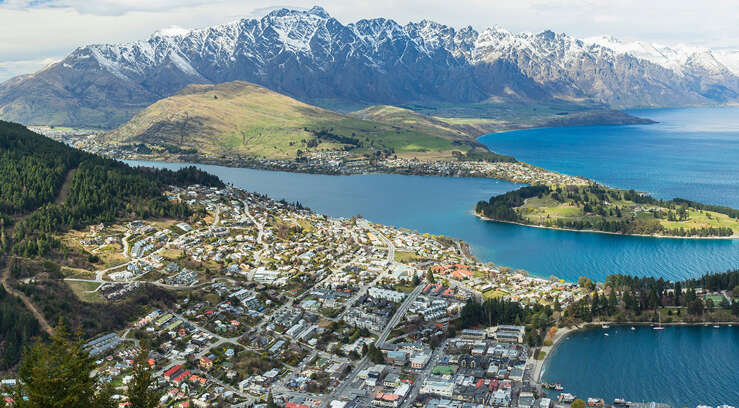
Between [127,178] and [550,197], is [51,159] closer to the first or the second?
[127,178]

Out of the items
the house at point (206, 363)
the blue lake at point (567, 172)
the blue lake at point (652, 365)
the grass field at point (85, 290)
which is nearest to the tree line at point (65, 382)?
the house at point (206, 363)

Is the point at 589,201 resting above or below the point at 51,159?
below

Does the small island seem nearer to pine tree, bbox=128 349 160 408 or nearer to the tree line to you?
pine tree, bbox=128 349 160 408

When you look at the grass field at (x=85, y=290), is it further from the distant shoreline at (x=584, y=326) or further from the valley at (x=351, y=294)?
the distant shoreline at (x=584, y=326)

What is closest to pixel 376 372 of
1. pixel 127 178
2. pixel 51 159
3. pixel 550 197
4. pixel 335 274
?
pixel 335 274

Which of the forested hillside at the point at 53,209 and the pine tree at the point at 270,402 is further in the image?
the forested hillside at the point at 53,209

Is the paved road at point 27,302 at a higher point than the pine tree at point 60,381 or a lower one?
lower
